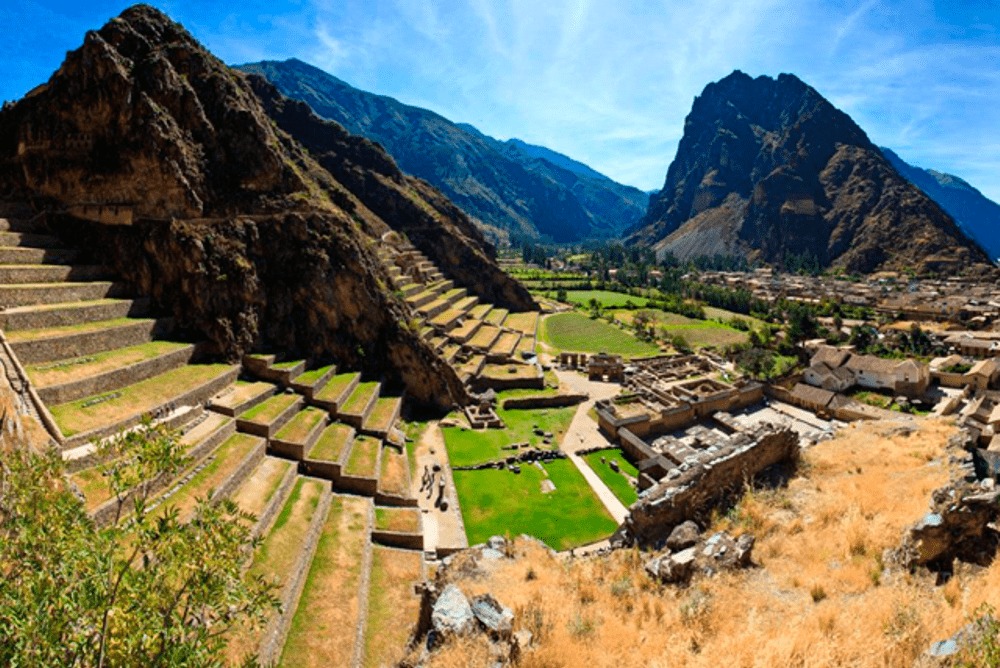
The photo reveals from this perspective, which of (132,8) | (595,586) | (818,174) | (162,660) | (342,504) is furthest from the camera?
(818,174)

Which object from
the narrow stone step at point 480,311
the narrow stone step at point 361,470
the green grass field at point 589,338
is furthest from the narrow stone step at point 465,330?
the narrow stone step at point 361,470

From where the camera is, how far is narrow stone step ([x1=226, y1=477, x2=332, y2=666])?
13.0 m

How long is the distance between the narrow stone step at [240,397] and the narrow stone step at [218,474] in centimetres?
203

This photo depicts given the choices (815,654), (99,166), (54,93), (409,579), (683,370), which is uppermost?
(54,93)

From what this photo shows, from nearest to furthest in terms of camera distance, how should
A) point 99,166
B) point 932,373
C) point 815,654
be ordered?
point 815,654 → point 99,166 → point 932,373

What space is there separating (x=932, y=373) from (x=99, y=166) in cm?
7089

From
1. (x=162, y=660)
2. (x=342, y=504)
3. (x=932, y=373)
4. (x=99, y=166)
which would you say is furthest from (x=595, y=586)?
(x=932, y=373)

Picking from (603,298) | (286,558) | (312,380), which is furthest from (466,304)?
(286,558)

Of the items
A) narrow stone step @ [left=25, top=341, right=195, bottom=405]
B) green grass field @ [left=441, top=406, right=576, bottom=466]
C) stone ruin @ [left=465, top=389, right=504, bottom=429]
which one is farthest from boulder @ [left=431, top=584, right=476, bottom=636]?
stone ruin @ [left=465, top=389, right=504, bottom=429]

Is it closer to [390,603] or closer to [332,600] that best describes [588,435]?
[390,603]

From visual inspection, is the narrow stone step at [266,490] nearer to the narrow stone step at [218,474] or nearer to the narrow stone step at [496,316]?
the narrow stone step at [218,474]

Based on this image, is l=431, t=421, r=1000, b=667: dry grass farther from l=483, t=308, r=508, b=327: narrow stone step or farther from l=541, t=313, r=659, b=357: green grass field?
l=483, t=308, r=508, b=327: narrow stone step

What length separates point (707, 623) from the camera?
343 inches

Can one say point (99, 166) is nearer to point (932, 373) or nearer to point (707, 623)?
point (707, 623)
